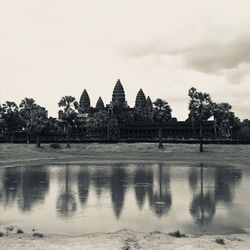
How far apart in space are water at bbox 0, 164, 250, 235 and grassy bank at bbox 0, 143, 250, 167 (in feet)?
105

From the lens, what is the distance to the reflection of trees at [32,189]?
83.1 feet

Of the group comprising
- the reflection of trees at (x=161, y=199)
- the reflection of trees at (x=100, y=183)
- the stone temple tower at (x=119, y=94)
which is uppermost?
the stone temple tower at (x=119, y=94)

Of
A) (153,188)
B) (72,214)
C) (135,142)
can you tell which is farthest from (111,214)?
(135,142)

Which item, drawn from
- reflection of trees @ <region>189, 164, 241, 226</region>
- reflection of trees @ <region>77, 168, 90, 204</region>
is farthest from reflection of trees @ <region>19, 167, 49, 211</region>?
reflection of trees @ <region>189, 164, 241, 226</region>

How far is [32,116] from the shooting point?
328ft

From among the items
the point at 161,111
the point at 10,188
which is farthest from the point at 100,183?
the point at 161,111

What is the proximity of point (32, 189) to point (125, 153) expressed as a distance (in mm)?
51479

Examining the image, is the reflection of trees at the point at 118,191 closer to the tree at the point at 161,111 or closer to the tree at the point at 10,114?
the tree at the point at 161,111

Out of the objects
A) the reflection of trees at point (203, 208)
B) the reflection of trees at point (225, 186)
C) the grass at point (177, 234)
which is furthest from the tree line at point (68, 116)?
the grass at point (177, 234)

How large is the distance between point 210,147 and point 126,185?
173ft

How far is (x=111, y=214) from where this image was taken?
22.0m

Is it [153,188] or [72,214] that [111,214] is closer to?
[72,214]

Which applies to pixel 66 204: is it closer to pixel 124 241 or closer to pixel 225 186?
pixel 124 241

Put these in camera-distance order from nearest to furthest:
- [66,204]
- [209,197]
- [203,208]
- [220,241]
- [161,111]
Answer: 1. [220,241]
2. [203,208]
3. [66,204]
4. [209,197]
5. [161,111]
